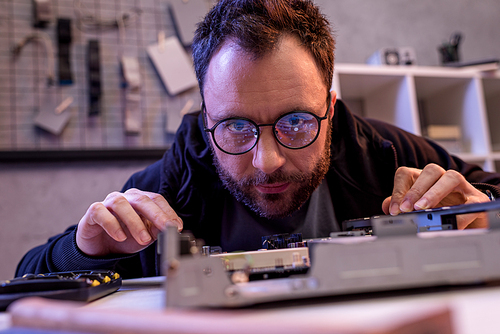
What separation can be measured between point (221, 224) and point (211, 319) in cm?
112

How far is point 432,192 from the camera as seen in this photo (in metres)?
0.87

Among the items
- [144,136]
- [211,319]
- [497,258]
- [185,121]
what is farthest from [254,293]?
[144,136]

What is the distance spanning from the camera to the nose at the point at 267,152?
0.96 metres

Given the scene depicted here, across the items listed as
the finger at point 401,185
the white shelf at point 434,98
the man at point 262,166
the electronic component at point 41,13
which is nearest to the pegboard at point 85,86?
the electronic component at point 41,13

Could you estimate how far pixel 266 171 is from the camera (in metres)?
0.99

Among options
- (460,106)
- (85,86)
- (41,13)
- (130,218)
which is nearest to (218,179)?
(130,218)

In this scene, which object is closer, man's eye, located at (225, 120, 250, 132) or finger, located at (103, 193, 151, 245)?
finger, located at (103, 193, 151, 245)

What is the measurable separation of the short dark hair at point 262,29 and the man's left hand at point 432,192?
0.37 m

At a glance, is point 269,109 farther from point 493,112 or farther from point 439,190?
point 493,112

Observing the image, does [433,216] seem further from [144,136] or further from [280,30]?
[144,136]

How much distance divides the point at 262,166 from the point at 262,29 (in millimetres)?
369

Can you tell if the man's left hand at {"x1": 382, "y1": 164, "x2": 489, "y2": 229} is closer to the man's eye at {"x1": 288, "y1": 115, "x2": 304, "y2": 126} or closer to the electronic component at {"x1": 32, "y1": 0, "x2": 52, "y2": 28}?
the man's eye at {"x1": 288, "y1": 115, "x2": 304, "y2": 126}

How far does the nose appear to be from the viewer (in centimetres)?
96

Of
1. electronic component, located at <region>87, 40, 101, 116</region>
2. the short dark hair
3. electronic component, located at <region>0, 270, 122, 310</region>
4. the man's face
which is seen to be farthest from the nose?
electronic component, located at <region>87, 40, 101, 116</region>
